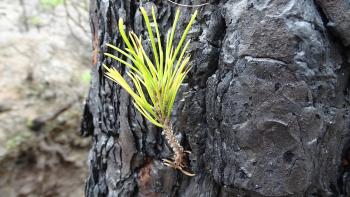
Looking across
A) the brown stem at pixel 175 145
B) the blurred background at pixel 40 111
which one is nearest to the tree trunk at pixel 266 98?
the brown stem at pixel 175 145

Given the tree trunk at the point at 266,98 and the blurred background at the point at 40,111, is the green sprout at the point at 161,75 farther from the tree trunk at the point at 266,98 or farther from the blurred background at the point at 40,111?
the blurred background at the point at 40,111

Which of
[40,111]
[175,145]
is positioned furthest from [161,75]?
[40,111]

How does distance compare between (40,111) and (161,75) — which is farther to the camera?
(40,111)

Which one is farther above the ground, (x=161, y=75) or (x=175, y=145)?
(x=161, y=75)

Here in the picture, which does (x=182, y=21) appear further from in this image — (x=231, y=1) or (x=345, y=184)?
(x=345, y=184)

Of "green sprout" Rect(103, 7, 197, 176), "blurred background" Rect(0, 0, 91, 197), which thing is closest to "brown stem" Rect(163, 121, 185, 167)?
"green sprout" Rect(103, 7, 197, 176)

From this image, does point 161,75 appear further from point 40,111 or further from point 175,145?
point 40,111
